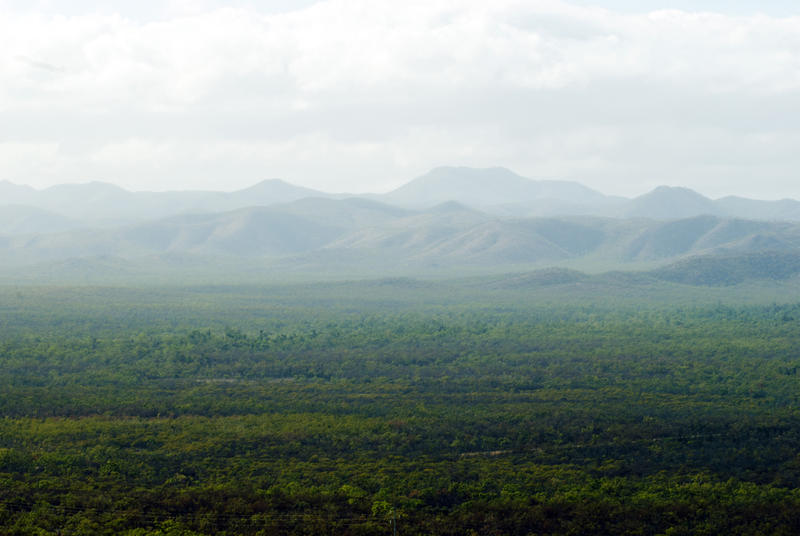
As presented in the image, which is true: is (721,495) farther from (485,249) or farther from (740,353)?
(485,249)

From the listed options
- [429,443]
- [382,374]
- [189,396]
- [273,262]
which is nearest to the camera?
[429,443]

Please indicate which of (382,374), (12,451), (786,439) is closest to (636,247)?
(382,374)

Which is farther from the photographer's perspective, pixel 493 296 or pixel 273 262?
pixel 273 262

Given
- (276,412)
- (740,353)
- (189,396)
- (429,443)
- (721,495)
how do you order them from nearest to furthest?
(721,495) < (429,443) < (276,412) < (189,396) < (740,353)

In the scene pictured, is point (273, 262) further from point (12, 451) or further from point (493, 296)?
point (12, 451)

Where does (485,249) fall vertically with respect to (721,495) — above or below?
above

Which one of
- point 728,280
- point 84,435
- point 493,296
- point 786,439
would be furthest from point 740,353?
point 728,280
